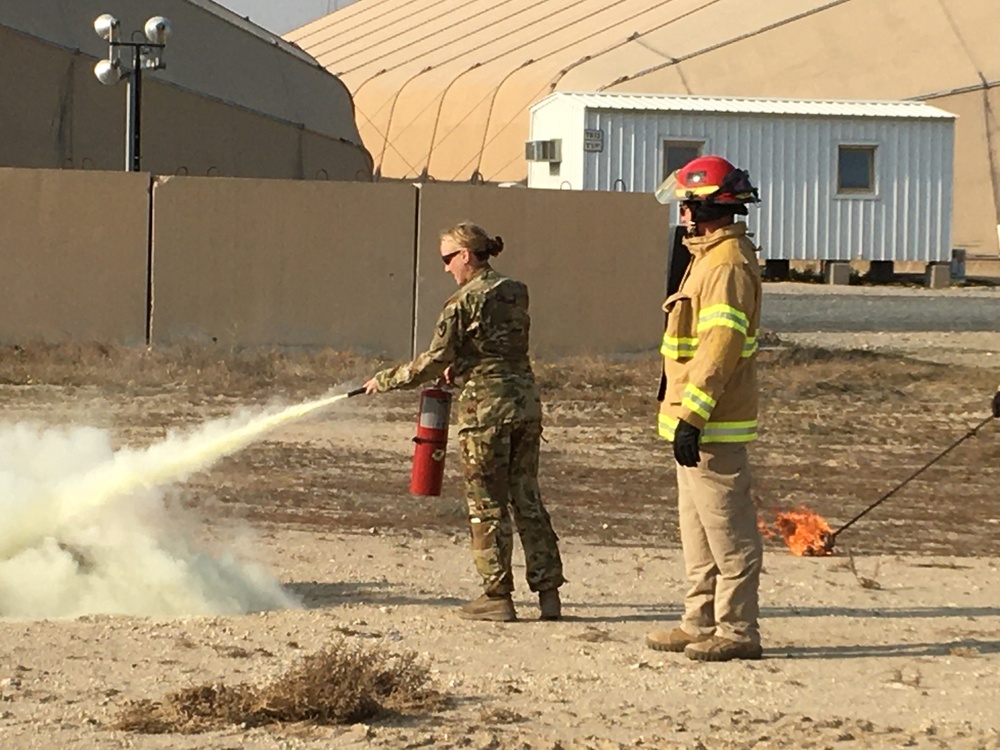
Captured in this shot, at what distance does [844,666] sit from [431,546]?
314cm

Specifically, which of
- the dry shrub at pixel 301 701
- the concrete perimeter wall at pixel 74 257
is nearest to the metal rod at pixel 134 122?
the concrete perimeter wall at pixel 74 257

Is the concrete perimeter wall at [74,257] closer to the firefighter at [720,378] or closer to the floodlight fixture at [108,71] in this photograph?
the floodlight fixture at [108,71]

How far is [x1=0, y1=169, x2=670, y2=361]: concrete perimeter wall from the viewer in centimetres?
1692

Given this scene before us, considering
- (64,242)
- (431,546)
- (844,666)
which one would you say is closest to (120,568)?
(431,546)

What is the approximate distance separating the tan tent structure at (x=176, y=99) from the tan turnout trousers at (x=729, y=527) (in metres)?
17.6

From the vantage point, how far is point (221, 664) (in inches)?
256

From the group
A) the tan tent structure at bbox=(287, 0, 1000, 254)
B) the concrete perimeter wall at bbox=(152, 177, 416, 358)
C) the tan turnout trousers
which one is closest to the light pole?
the concrete perimeter wall at bbox=(152, 177, 416, 358)

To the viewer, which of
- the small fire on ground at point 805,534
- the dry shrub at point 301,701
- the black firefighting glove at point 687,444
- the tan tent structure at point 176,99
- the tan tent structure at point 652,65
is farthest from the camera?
the tan tent structure at point 652,65

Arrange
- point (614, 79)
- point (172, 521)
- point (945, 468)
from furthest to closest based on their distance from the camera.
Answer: point (614, 79), point (945, 468), point (172, 521)

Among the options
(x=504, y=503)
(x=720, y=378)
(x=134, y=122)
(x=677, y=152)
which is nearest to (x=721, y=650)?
(x=720, y=378)

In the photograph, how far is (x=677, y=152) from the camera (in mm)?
30469

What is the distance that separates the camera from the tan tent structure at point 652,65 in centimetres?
3825

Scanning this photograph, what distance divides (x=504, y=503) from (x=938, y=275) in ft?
85.4

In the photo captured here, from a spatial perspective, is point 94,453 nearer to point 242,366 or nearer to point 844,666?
point 844,666
